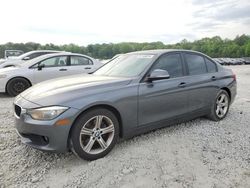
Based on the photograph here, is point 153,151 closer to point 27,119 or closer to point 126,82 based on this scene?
point 126,82

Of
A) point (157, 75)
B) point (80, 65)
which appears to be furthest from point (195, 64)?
point (80, 65)

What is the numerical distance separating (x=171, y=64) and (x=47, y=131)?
2.36 m

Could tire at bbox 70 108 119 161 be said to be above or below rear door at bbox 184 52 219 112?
below

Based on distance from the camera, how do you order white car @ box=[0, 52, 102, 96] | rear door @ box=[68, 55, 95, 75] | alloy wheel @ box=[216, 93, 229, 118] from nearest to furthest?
1. alloy wheel @ box=[216, 93, 229, 118]
2. white car @ box=[0, 52, 102, 96]
3. rear door @ box=[68, 55, 95, 75]

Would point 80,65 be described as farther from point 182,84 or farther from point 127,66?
point 182,84

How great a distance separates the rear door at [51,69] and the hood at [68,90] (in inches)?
164

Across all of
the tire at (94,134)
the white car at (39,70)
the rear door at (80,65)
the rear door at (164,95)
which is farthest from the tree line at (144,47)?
the tire at (94,134)

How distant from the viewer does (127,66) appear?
4.23 m

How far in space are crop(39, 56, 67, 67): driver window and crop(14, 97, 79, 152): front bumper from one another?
5.06 meters

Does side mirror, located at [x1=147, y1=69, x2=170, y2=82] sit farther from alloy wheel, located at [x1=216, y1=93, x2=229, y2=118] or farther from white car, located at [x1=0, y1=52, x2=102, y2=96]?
white car, located at [x1=0, y1=52, x2=102, y2=96]

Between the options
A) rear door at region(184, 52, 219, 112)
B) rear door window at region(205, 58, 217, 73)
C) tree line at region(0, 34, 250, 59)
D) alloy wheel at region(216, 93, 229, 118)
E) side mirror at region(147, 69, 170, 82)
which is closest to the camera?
side mirror at region(147, 69, 170, 82)

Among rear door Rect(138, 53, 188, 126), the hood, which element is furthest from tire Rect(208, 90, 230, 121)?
the hood

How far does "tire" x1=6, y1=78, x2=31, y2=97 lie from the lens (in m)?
7.37

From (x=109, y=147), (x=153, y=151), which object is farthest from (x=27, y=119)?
(x=153, y=151)
